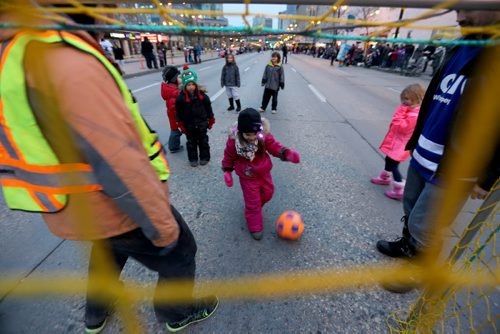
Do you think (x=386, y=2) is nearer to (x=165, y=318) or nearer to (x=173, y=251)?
(x=173, y=251)

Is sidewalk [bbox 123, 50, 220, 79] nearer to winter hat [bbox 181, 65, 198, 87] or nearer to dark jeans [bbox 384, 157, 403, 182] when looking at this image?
winter hat [bbox 181, 65, 198, 87]

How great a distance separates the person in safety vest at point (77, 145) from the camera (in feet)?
2.69

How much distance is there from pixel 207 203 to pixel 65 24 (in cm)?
254

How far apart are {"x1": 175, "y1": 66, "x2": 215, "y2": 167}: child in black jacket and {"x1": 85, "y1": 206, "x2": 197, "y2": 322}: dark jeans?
2.66 m

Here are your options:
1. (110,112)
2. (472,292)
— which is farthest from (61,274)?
(472,292)

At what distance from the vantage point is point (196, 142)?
4.22 meters

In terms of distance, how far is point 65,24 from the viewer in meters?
0.86

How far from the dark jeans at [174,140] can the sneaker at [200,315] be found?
329 cm

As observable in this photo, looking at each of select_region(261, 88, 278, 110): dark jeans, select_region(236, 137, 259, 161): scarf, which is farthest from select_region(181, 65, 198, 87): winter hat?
select_region(261, 88, 278, 110): dark jeans

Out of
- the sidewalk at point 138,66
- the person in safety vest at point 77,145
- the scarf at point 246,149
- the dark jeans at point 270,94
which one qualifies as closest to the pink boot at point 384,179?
the scarf at point 246,149

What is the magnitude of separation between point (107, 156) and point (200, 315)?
1444 millimetres

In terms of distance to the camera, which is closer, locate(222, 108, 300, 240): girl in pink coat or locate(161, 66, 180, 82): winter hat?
locate(222, 108, 300, 240): girl in pink coat

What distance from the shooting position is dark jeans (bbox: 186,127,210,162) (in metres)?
4.07

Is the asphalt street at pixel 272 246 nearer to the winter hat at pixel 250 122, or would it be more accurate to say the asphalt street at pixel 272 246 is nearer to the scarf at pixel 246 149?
the scarf at pixel 246 149
